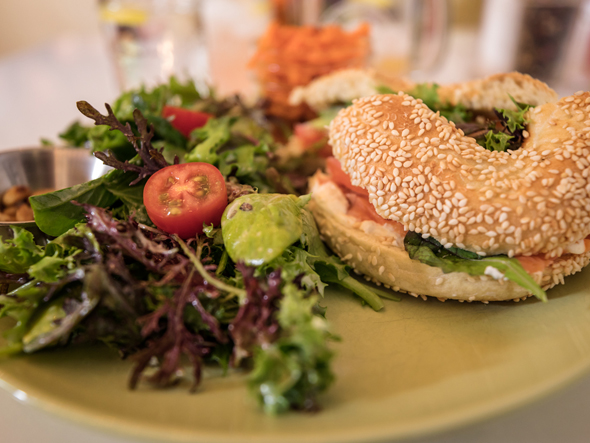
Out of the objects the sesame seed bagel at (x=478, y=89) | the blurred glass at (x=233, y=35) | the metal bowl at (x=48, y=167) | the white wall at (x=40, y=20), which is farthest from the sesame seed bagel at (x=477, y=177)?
the white wall at (x=40, y=20)

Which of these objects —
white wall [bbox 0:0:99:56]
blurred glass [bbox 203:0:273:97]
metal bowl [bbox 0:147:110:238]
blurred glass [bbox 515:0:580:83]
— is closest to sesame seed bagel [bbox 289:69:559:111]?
metal bowl [bbox 0:147:110:238]

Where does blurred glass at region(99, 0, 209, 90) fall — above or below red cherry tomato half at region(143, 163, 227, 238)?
above

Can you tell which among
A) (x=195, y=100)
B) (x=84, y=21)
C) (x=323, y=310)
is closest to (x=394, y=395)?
(x=323, y=310)

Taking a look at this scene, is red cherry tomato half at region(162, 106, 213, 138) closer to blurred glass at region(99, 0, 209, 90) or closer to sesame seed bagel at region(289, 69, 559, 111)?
sesame seed bagel at region(289, 69, 559, 111)

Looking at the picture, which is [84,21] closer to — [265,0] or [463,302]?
[265,0]

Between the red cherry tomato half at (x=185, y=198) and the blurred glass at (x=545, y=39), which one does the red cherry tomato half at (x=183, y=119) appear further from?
the blurred glass at (x=545, y=39)
